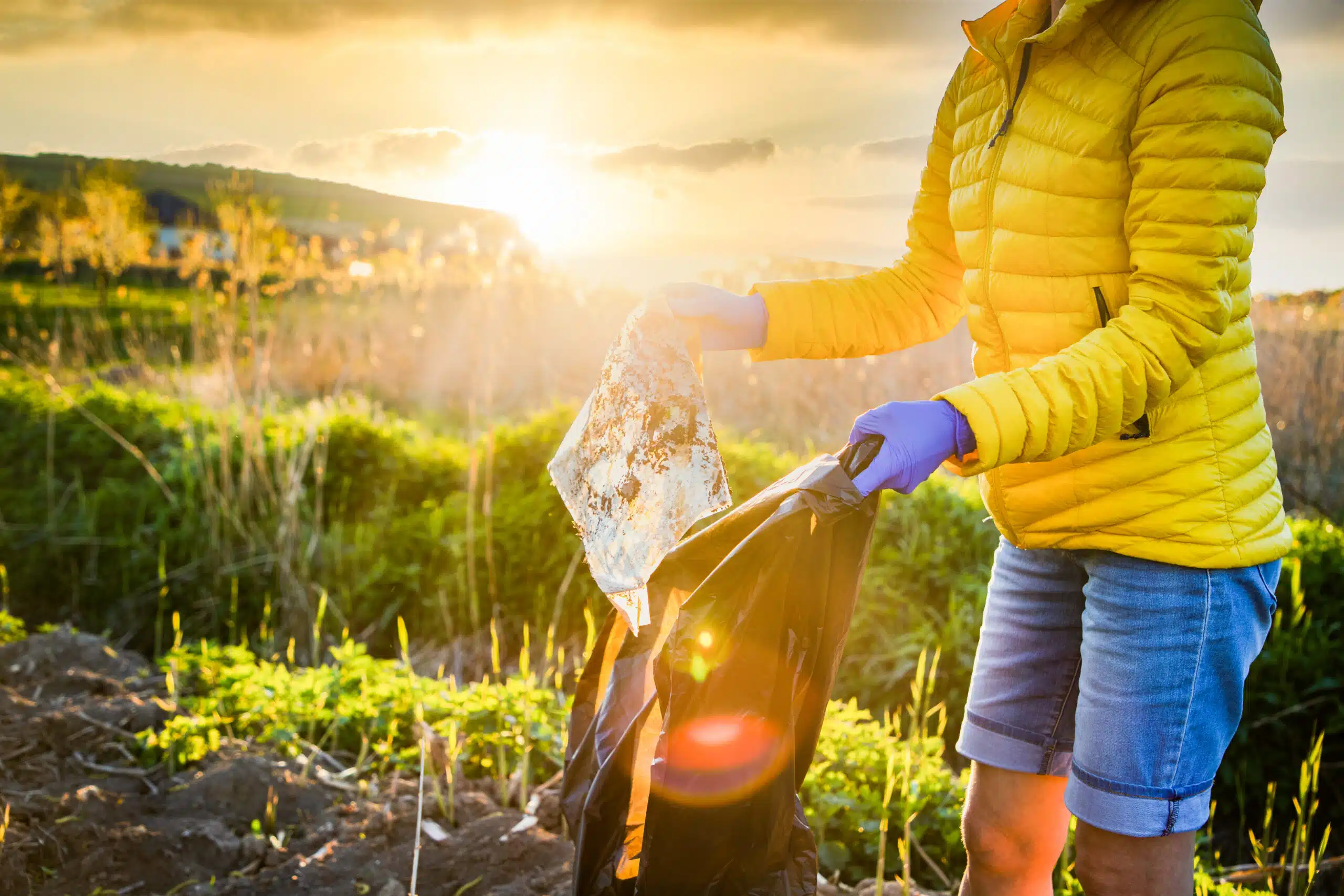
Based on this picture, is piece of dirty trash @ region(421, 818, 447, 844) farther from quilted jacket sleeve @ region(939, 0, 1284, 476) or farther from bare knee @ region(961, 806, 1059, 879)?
quilted jacket sleeve @ region(939, 0, 1284, 476)

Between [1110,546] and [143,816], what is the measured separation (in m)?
2.32

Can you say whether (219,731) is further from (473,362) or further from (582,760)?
(473,362)

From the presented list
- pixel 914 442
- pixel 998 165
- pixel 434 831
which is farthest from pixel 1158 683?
pixel 434 831

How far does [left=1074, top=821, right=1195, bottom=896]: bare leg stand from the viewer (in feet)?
3.96

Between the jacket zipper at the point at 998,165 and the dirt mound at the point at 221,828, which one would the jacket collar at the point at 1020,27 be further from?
the dirt mound at the point at 221,828

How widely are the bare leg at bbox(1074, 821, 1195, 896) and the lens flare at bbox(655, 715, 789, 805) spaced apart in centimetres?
45

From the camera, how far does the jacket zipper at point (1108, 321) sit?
45.9 inches

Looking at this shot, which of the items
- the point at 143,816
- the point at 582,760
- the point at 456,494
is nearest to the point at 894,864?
the point at 582,760

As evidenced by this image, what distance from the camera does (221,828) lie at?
7.15 ft

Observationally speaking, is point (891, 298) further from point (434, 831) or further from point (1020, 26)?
point (434, 831)

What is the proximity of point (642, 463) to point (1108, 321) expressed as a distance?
676mm

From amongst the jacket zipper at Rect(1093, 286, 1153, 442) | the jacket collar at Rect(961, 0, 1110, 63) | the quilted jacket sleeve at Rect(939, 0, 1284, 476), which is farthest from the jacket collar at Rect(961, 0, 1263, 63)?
the jacket zipper at Rect(1093, 286, 1153, 442)

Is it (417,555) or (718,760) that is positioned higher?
(718,760)

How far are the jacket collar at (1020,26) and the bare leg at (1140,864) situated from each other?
106 centimetres
